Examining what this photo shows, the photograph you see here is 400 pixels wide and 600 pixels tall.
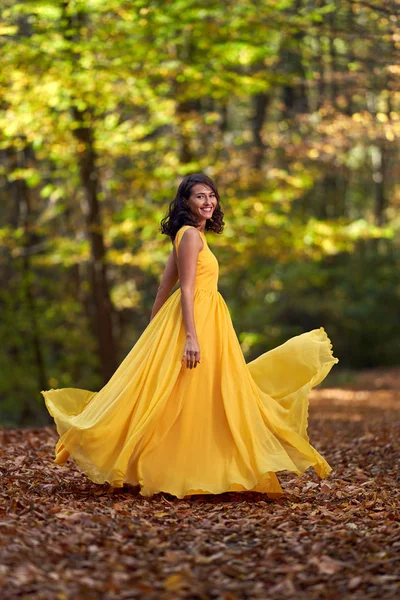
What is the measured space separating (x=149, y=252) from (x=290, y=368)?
928 centimetres

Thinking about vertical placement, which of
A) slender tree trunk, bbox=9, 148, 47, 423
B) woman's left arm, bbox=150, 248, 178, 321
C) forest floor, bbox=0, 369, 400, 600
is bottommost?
slender tree trunk, bbox=9, 148, 47, 423

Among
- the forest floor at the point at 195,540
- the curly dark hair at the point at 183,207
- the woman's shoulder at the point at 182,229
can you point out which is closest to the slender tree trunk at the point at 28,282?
the forest floor at the point at 195,540

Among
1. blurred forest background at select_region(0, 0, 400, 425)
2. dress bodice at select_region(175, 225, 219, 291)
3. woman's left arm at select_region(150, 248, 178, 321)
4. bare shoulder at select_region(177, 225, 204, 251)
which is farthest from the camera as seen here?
blurred forest background at select_region(0, 0, 400, 425)

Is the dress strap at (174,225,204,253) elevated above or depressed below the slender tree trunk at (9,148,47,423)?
above

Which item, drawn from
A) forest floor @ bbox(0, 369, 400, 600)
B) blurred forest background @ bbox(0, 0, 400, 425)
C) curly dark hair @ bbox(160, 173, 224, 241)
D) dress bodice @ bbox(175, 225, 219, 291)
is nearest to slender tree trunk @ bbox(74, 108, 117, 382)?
blurred forest background @ bbox(0, 0, 400, 425)

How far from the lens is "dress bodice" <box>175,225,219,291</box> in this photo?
563 cm

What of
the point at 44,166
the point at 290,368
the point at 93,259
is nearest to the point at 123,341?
the point at 44,166

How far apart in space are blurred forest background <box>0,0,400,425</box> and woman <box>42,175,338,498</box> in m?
4.10

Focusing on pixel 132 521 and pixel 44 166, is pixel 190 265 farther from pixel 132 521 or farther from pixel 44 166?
pixel 44 166

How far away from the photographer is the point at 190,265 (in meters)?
5.52

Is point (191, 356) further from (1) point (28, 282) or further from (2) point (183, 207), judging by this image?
(1) point (28, 282)

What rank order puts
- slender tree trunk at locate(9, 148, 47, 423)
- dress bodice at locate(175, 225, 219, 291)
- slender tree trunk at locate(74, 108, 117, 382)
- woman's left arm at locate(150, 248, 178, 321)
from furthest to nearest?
1. slender tree trunk at locate(9, 148, 47, 423)
2. slender tree trunk at locate(74, 108, 117, 382)
3. woman's left arm at locate(150, 248, 178, 321)
4. dress bodice at locate(175, 225, 219, 291)

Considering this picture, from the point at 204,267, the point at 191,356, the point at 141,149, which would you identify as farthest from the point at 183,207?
the point at 141,149

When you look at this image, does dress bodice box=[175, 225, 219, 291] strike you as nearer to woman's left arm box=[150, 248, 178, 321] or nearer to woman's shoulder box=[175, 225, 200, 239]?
woman's shoulder box=[175, 225, 200, 239]
